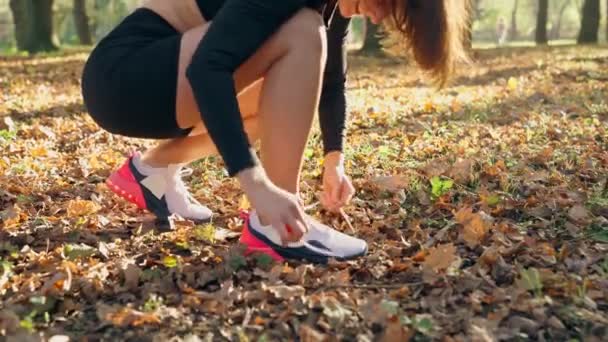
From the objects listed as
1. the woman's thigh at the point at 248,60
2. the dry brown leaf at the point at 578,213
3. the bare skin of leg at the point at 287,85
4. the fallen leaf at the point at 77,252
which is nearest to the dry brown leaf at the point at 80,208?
the fallen leaf at the point at 77,252

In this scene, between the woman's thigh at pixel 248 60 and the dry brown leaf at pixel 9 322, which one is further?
the woman's thigh at pixel 248 60

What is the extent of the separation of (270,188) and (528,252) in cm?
87

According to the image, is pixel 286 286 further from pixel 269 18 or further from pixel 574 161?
pixel 574 161

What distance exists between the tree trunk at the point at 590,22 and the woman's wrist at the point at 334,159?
15304 millimetres

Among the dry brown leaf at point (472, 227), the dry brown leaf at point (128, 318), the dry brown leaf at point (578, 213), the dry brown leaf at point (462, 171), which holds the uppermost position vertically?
the dry brown leaf at point (128, 318)

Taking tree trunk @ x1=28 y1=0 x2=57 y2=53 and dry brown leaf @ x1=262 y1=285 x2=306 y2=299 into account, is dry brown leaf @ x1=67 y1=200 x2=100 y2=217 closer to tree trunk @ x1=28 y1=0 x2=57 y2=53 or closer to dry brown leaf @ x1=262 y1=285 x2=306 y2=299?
dry brown leaf @ x1=262 y1=285 x2=306 y2=299

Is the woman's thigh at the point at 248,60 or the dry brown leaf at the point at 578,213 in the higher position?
the woman's thigh at the point at 248,60

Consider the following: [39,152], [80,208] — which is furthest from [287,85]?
[39,152]

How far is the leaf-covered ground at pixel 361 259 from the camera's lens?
1701 mm

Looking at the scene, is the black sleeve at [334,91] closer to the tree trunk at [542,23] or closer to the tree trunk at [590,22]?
the tree trunk at [590,22]

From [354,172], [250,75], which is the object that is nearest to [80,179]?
[354,172]

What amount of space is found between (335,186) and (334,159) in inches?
4.4

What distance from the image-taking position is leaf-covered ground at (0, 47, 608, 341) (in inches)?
67.0

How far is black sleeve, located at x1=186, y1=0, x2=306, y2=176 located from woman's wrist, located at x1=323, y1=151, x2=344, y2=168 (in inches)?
27.0
